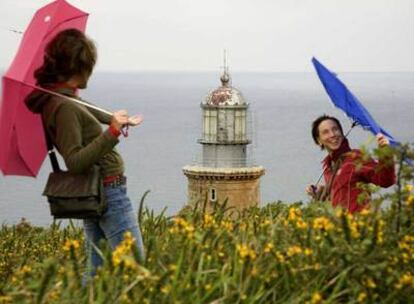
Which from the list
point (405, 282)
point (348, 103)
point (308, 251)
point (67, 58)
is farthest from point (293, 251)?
point (348, 103)

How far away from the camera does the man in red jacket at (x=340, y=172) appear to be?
4.86m

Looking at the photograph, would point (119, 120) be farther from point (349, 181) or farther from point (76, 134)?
point (349, 181)

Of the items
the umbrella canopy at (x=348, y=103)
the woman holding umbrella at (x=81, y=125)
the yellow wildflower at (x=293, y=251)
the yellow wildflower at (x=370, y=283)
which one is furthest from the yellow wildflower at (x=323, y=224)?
the umbrella canopy at (x=348, y=103)

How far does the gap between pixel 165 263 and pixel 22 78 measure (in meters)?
1.35

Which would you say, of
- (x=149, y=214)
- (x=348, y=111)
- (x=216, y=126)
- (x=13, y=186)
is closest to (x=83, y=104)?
(x=149, y=214)

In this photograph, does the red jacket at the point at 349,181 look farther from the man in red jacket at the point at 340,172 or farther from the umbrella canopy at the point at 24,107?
the umbrella canopy at the point at 24,107

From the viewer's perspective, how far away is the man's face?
535 centimetres

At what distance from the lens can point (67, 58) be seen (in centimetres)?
386

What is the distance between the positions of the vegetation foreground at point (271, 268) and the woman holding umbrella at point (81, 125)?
1.97ft

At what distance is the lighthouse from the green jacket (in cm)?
3587

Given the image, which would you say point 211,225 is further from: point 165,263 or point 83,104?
point 83,104

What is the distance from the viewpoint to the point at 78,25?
4.86 m

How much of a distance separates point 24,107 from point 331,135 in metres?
2.08

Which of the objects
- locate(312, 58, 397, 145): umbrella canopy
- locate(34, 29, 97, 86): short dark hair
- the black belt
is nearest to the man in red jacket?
locate(312, 58, 397, 145): umbrella canopy
